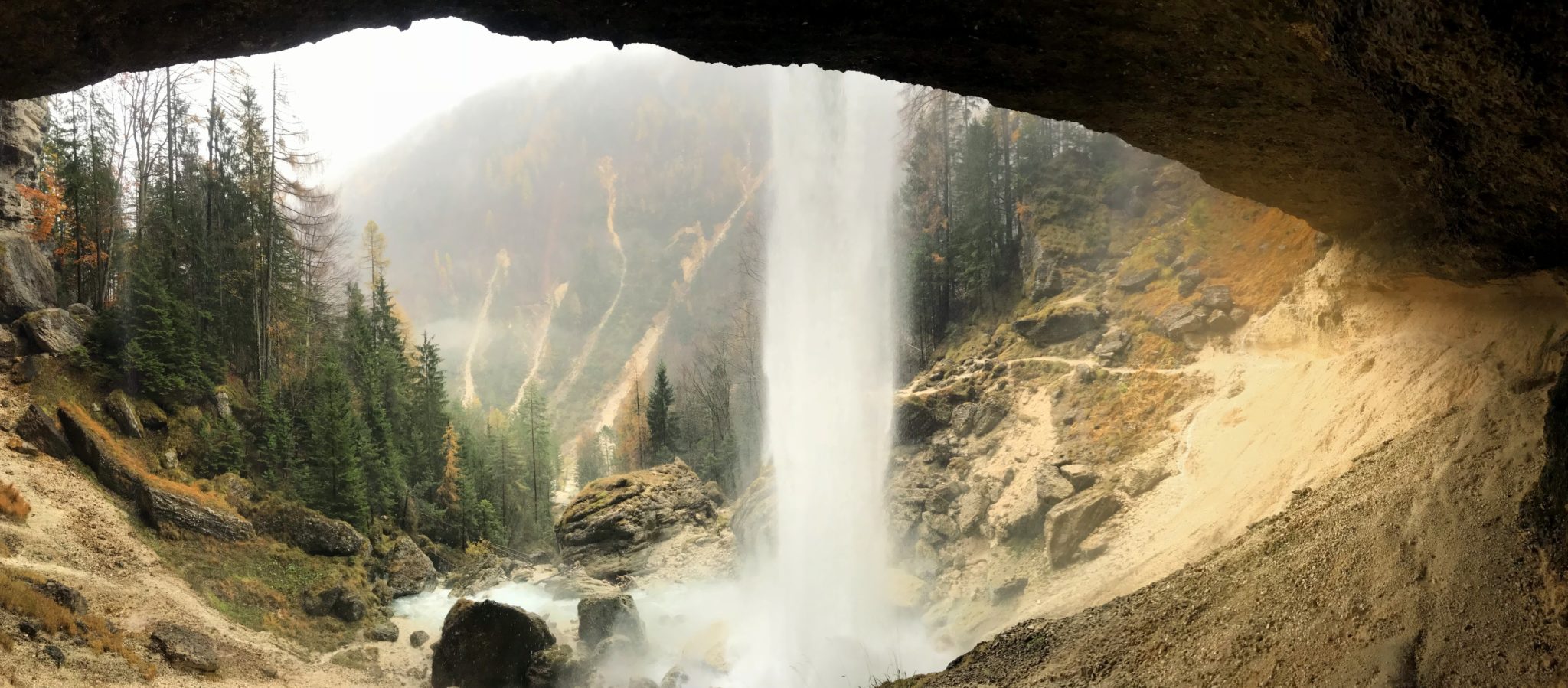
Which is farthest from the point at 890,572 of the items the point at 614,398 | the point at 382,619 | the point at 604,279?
the point at 604,279

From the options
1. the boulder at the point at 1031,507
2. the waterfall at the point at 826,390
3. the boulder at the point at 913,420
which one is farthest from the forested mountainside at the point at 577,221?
the boulder at the point at 1031,507

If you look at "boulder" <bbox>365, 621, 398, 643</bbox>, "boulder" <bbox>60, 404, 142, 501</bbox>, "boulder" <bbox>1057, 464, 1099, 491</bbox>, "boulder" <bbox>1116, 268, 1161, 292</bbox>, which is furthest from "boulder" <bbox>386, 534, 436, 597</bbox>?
"boulder" <bbox>1116, 268, 1161, 292</bbox>

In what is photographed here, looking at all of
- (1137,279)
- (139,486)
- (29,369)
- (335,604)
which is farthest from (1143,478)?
(29,369)

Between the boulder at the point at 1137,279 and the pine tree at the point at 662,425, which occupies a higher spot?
the boulder at the point at 1137,279

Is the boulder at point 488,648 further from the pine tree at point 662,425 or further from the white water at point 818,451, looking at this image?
the pine tree at point 662,425

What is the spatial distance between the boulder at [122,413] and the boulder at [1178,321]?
28282 millimetres

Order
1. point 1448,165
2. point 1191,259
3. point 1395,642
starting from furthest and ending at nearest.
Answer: point 1191,259 → point 1395,642 → point 1448,165

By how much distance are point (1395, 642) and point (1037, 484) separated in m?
12.5

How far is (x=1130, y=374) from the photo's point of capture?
18016mm

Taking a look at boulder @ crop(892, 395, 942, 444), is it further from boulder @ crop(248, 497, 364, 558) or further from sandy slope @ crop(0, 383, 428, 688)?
boulder @ crop(248, 497, 364, 558)

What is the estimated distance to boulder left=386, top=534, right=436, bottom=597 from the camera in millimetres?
24203

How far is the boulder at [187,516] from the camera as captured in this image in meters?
18.5

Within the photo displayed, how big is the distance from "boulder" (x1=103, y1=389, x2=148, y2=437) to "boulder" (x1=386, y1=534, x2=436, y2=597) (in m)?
8.06

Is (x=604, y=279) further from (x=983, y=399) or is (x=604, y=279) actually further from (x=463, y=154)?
(x=983, y=399)
